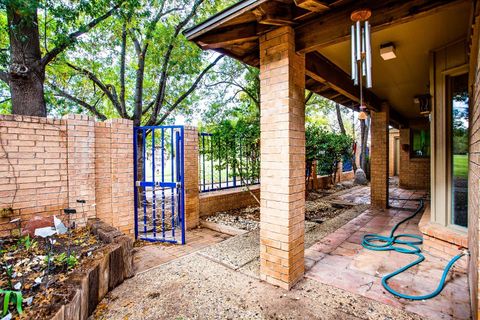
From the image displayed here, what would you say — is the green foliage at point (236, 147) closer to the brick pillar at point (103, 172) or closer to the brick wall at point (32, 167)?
the brick pillar at point (103, 172)

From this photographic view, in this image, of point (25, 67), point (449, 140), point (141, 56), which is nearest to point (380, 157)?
point (449, 140)

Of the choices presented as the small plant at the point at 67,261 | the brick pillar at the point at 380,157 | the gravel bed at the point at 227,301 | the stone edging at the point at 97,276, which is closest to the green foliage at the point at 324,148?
the brick pillar at the point at 380,157

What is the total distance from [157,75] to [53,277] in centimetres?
800

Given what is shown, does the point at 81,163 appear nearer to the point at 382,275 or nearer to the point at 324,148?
the point at 382,275

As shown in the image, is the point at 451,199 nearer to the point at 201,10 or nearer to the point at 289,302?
the point at 289,302

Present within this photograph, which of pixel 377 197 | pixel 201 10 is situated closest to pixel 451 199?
pixel 377 197

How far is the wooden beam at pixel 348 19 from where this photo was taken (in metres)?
2.00

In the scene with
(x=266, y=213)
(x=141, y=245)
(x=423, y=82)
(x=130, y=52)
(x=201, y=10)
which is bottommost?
(x=141, y=245)

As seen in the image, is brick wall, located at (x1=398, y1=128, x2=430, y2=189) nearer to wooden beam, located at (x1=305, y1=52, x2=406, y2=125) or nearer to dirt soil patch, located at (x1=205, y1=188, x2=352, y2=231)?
dirt soil patch, located at (x1=205, y1=188, x2=352, y2=231)

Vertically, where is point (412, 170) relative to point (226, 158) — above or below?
below

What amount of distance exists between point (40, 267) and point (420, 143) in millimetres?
11987

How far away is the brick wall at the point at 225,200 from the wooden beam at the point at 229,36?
362cm

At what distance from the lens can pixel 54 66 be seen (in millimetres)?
6871

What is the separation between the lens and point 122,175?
3.98m
